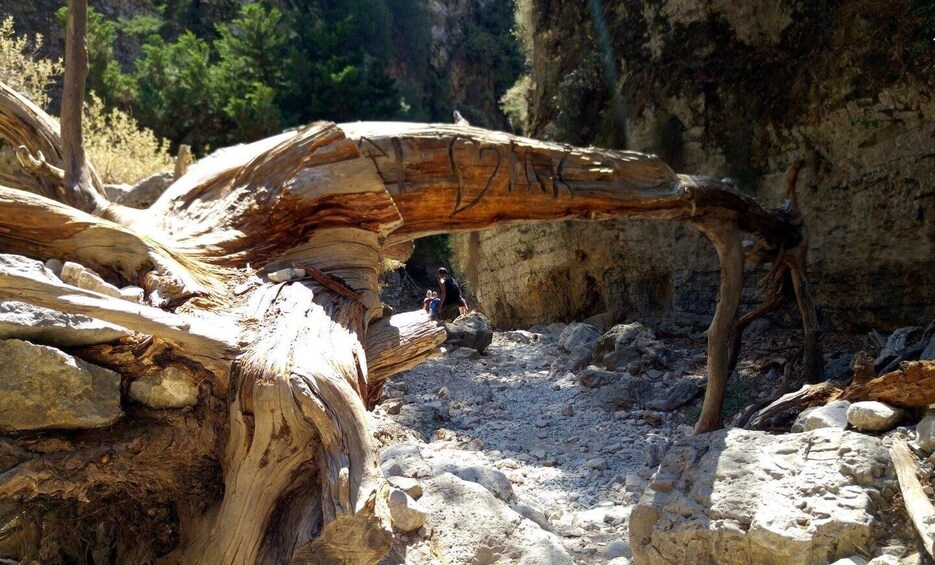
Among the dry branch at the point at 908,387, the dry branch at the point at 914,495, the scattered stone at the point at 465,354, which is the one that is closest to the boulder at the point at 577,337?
the scattered stone at the point at 465,354

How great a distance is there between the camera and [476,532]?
3.32 m

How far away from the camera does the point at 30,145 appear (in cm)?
336

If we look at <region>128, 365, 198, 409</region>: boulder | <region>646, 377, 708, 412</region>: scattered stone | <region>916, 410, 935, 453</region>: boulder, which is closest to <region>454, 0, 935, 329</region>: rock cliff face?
<region>646, 377, 708, 412</region>: scattered stone

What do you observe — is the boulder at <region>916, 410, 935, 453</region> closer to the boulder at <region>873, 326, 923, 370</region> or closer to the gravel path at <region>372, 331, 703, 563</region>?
the gravel path at <region>372, 331, 703, 563</region>

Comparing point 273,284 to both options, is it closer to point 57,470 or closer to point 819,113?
point 57,470

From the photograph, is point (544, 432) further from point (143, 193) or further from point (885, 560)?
point (143, 193)

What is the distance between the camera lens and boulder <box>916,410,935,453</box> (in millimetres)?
2879

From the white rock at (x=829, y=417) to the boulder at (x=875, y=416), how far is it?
6cm

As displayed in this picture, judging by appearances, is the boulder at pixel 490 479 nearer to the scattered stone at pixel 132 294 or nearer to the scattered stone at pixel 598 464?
the scattered stone at pixel 598 464

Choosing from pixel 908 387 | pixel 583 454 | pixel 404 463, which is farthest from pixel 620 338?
pixel 908 387

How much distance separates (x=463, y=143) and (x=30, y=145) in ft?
6.28

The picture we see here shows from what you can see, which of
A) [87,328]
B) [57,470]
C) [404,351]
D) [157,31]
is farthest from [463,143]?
[157,31]

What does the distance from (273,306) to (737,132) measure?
714cm

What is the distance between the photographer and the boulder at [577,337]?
8.22 m
